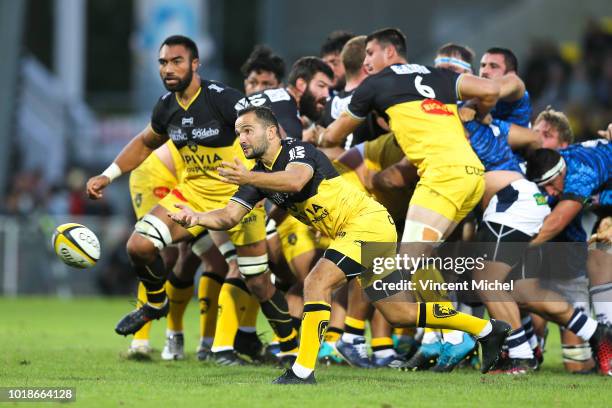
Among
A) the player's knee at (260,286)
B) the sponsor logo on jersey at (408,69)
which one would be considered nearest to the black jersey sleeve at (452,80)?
the sponsor logo on jersey at (408,69)

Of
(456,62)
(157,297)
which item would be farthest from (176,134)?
(456,62)

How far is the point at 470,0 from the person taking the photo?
2780 centimetres

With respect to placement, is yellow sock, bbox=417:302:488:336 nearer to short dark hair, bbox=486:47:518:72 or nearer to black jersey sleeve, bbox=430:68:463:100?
black jersey sleeve, bbox=430:68:463:100

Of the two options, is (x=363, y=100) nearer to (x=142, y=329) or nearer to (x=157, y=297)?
(x=157, y=297)

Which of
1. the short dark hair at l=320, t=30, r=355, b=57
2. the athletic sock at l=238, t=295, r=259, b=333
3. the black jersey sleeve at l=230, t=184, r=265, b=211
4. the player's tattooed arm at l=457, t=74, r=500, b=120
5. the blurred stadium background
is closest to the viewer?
the black jersey sleeve at l=230, t=184, r=265, b=211

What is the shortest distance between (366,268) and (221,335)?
84.7 inches

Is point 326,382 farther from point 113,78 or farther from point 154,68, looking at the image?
point 113,78

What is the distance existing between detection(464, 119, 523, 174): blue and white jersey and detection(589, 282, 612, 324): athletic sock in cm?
Result: 121

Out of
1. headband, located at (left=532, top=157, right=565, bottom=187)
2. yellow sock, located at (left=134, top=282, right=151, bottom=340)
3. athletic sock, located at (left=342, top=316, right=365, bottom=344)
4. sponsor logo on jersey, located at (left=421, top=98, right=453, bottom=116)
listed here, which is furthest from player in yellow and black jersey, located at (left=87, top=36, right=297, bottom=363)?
headband, located at (left=532, top=157, right=565, bottom=187)

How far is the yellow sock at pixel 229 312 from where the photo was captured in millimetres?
10102

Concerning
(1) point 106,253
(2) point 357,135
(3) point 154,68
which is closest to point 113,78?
(3) point 154,68

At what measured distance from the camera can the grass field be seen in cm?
731

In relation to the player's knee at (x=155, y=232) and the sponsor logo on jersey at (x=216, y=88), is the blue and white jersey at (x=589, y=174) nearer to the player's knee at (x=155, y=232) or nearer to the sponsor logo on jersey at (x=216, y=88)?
the sponsor logo on jersey at (x=216, y=88)

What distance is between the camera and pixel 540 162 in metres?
9.98
